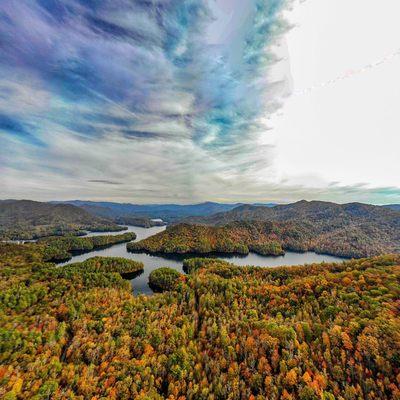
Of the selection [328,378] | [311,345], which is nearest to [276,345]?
[311,345]

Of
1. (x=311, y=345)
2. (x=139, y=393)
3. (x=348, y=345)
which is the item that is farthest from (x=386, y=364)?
(x=139, y=393)

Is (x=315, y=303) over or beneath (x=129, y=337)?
over

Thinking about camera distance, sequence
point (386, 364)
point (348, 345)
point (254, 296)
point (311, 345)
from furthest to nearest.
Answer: point (254, 296), point (311, 345), point (348, 345), point (386, 364)

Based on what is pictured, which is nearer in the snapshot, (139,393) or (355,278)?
(139,393)

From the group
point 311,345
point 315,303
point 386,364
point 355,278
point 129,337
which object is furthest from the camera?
point 355,278

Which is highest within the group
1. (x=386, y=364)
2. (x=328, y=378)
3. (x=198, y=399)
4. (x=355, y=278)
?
(x=355, y=278)

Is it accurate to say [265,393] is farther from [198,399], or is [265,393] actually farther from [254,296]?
[254,296]
